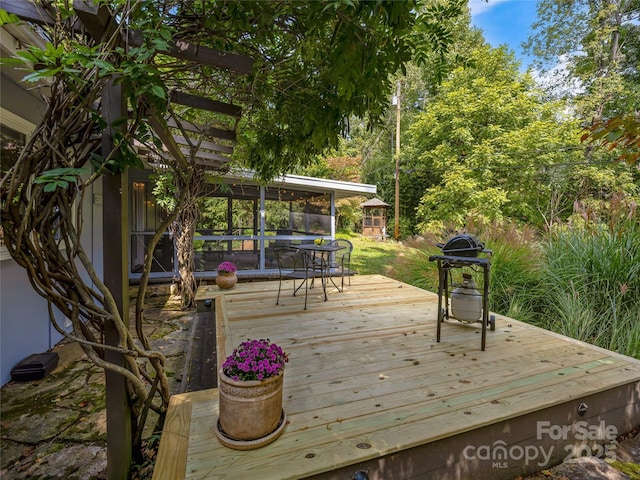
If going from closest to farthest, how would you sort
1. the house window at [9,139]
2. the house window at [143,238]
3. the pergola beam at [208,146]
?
the house window at [9,139] < the pergola beam at [208,146] < the house window at [143,238]

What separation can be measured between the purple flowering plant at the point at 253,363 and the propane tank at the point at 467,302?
2.16 meters

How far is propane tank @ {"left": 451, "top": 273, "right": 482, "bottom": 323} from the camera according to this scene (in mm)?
3035

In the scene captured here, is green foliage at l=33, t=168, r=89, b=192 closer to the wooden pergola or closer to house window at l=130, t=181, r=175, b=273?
the wooden pergola

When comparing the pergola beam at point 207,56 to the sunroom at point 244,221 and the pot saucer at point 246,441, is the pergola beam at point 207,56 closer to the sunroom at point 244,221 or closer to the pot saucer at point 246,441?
the pot saucer at point 246,441

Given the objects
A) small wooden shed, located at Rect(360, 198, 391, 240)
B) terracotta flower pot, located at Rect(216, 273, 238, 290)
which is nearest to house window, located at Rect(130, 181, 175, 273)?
terracotta flower pot, located at Rect(216, 273, 238, 290)

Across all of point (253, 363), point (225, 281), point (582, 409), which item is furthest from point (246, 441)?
point (225, 281)

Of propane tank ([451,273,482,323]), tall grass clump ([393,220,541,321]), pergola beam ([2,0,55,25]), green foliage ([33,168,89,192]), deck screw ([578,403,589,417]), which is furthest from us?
tall grass clump ([393,220,541,321])

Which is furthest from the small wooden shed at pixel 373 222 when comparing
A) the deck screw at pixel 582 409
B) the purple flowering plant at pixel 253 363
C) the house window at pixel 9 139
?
the purple flowering plant at pixel 253 363

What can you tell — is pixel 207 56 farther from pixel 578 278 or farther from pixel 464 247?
pixel 578 278

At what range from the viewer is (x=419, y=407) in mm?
1839

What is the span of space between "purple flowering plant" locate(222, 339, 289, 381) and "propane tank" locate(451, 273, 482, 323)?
85.2 inches

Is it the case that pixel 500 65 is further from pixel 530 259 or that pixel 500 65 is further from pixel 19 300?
pixel 19 300

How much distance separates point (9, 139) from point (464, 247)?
4.34 meters

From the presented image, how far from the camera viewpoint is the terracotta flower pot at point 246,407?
1.51 metres
